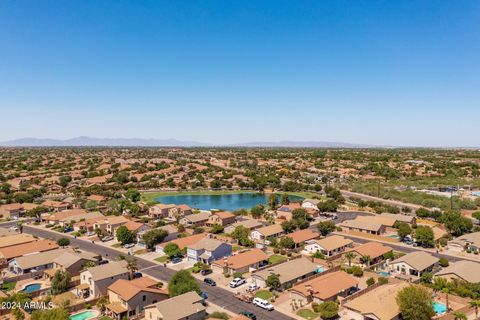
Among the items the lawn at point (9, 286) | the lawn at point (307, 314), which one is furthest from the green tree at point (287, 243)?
the lawn at point (9, 286)

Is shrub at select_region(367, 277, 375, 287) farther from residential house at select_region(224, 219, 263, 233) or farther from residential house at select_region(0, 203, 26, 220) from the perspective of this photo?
residential house at select_region(0, 203, 26, 220)

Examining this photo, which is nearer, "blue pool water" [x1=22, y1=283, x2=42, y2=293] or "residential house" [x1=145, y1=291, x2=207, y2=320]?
"residential house" [x1=145, y1=291, x2=207, y2=320]

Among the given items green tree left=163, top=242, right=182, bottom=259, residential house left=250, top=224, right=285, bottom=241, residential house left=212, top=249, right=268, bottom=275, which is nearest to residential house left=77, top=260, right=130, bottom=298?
green tree left=163, top=242, right=182, bottom=259

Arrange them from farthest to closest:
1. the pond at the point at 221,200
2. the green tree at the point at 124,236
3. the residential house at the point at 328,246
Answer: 1. the pond at the point at 221,200
2. the green tree at the point at 124,236
3. the residential house at the point at 328,246

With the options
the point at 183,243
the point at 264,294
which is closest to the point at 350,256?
the point at 264,294

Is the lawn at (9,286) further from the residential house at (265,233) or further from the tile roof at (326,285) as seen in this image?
the residential house at (265,233)

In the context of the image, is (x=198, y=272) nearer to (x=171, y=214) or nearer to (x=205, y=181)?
(x=171, y=214)
